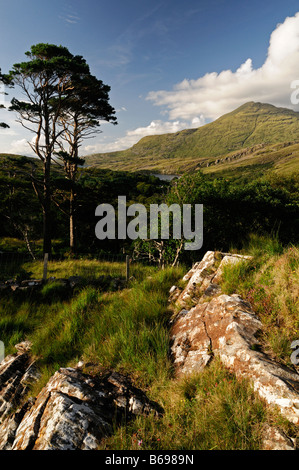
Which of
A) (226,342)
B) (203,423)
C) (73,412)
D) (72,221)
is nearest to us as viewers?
(203,423)

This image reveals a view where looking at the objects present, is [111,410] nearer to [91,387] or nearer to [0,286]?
[91,387]

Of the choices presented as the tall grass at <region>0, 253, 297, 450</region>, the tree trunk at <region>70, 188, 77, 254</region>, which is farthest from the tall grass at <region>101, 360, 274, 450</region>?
the tree trunk at <region>70, 188, 77, 254</region>

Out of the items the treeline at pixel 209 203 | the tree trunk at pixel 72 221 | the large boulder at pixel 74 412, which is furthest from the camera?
the tree trunk at pixel 72 221

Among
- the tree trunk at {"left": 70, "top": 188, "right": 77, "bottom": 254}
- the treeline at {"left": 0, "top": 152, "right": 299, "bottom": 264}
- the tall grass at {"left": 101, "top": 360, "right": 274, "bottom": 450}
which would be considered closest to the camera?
the tall grass at {"left": 101, "top": 360, "right": 274, "bottom": 450}

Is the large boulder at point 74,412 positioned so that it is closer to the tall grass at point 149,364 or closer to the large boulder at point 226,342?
the tall grass at point 149,364

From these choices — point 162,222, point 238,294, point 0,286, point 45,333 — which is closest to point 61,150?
point 162,222

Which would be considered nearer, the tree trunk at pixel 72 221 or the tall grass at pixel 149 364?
the tall grass at pixel 149 364

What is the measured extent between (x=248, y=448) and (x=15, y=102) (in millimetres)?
18075

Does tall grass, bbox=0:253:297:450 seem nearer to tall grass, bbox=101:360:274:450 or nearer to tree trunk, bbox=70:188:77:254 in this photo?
tall grass, bbox=101:360:274:450

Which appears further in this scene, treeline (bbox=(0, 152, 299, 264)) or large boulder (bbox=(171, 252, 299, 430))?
treeline (bbox=(0, 152, 299, 264))

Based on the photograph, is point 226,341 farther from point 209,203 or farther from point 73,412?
point 209,203

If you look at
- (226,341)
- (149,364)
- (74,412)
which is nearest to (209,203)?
(226,341)

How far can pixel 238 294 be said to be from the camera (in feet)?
11.6

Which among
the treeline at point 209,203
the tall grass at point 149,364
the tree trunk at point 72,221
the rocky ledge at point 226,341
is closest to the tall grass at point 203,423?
the tall grass at point 149,364
